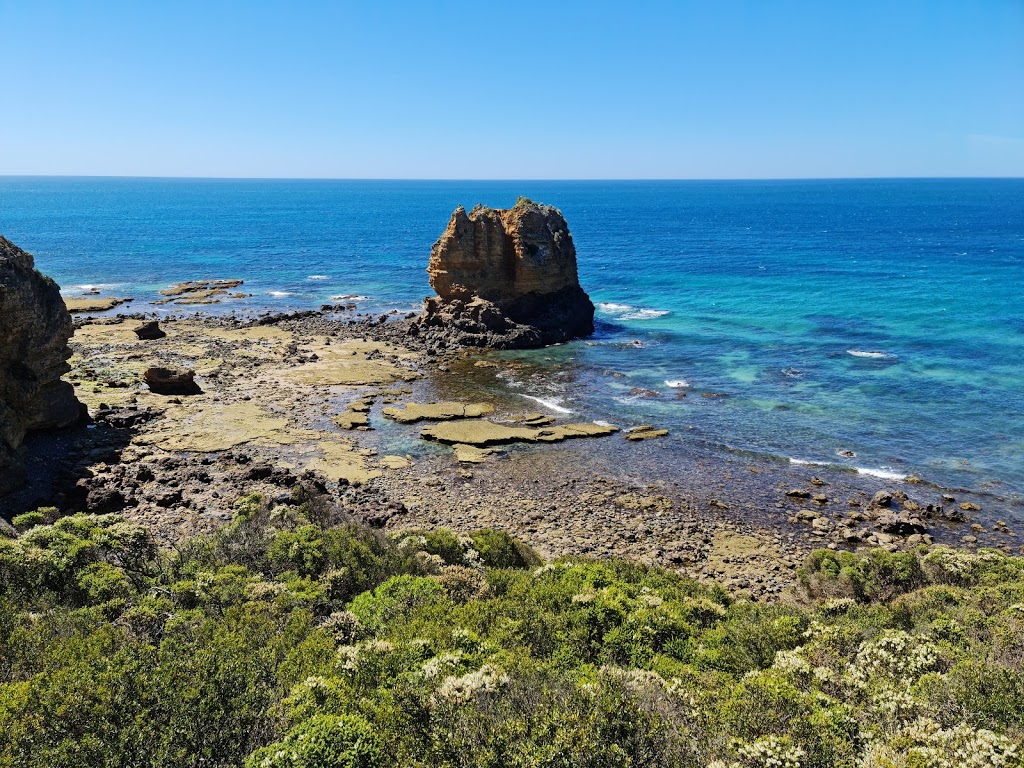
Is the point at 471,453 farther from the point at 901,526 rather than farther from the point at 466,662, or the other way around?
the point at 466,662

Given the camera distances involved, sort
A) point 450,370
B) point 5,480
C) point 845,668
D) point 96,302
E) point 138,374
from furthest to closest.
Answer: point 96,302, point 450,370, point 138,374, point 5,480, point 845,668

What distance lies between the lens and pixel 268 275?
97688mm

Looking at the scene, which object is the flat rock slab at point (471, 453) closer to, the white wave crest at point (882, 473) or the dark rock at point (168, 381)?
the white wave crest at point (882, 473)

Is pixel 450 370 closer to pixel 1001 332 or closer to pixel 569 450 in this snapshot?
pixel 569 450

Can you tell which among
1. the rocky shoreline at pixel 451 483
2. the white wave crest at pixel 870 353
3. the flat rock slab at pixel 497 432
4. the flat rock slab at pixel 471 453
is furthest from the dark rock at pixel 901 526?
the white wave crest at pixel 870 353

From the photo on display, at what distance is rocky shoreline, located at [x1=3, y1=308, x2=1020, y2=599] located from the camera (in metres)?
27.4

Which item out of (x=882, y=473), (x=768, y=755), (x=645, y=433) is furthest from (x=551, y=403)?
(x=768, y=755)

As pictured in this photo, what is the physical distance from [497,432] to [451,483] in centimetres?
640

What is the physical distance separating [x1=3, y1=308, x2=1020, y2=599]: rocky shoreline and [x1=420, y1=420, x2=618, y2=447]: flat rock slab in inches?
8.6

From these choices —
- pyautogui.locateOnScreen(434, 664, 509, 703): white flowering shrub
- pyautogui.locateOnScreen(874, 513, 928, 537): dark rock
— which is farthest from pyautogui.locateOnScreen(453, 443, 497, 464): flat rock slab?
pyautogui.locateOnScreen(434, 664, 509, 703): white flowering shrub

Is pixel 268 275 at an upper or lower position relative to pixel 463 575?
upper

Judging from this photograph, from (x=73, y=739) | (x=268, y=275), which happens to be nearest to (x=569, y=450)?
(x=73, y=739)

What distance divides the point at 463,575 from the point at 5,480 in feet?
73.1

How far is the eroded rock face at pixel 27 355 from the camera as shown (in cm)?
3028
